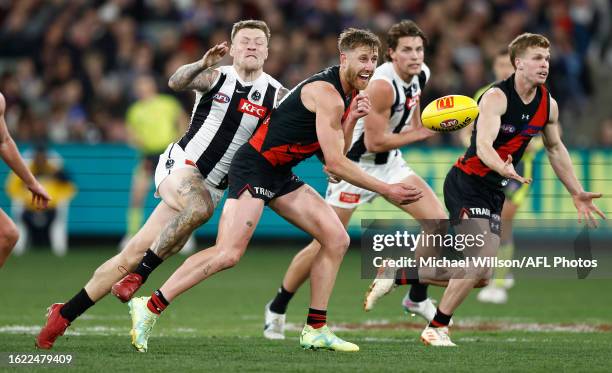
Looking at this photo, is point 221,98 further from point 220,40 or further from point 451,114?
point 220,40

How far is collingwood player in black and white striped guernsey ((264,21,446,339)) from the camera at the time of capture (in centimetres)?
979

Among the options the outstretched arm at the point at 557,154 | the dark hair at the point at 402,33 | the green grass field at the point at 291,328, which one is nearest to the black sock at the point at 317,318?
the green grass field at the point at 291,328

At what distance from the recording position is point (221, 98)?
8969 millimetres

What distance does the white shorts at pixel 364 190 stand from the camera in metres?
10.3

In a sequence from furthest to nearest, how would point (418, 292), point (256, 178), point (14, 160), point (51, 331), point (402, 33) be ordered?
point (402, 33) → point (418, 292) → point (14, 160) → point (256, 178) → point (51, 331)

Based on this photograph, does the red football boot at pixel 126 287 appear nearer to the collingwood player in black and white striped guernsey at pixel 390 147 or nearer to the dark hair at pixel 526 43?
the collingwood player in black and white striped guernsey at pixel 390 147

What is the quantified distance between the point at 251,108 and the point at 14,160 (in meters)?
1.86

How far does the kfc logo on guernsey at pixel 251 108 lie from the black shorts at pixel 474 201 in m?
1.68

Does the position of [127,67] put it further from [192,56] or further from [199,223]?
[199,223]

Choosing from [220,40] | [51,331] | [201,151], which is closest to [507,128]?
[201,151]

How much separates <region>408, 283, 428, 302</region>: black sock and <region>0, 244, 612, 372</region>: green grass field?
0.32 metres

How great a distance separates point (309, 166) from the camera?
1764 cm

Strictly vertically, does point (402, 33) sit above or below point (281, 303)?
above

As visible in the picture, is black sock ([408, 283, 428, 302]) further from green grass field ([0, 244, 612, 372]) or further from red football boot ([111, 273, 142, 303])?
red football boot ([111, 273, 142, 303])
